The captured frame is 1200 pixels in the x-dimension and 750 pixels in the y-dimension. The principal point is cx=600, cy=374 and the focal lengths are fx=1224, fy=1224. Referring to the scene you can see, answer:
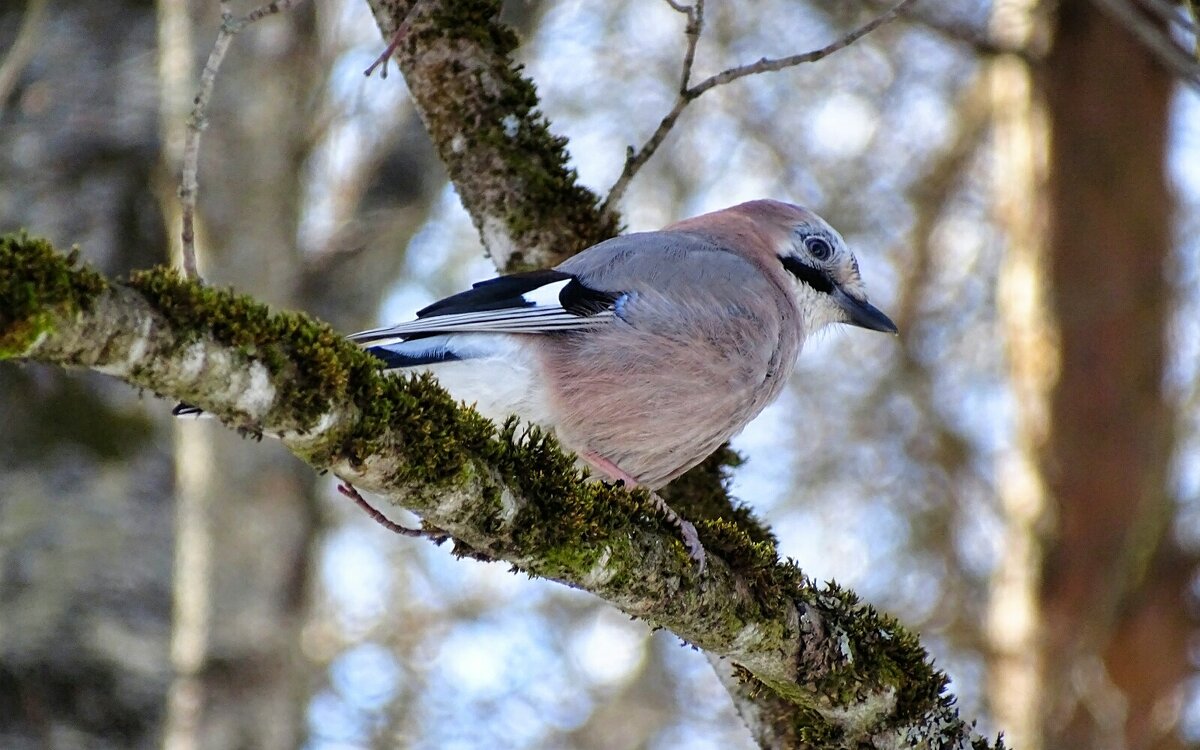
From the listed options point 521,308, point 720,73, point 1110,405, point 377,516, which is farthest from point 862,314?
point 1110,405

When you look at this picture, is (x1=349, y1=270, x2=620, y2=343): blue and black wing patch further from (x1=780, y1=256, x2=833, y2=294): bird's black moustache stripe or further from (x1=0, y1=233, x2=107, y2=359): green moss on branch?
(x1=0, y1=233, x2=107, y2=359): green moss on branch

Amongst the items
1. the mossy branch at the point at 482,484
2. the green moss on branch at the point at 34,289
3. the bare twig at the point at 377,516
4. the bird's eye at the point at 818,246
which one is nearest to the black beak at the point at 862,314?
the bird's eye at the point at 818,246

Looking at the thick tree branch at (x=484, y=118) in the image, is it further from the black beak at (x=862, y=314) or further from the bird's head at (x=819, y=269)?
the black beak at (x=862, y=314)

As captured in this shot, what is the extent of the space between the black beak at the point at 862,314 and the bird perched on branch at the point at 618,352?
60 centimetres

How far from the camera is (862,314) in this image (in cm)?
440

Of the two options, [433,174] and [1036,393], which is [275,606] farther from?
[1036,393]

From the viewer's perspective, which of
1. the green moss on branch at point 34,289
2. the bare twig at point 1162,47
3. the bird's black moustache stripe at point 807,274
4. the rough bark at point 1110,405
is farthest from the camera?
the rough bark at point 1110,405

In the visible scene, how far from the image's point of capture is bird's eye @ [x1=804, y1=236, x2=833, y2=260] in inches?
173

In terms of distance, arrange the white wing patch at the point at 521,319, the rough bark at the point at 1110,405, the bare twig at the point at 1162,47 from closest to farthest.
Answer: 1. the white wing patch at the point at 521,319
2. the bare twig at the point at 1162,47
3. the rough bark at the point at 1110,405

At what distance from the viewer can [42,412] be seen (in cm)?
557

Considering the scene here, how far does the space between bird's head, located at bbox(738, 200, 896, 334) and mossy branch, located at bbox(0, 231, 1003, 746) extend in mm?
1553

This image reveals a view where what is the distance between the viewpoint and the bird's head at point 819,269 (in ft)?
14.3

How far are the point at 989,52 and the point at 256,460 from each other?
536 cm

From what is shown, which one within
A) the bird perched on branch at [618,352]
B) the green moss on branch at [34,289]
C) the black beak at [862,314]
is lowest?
the green moss on branch at [34,289]
